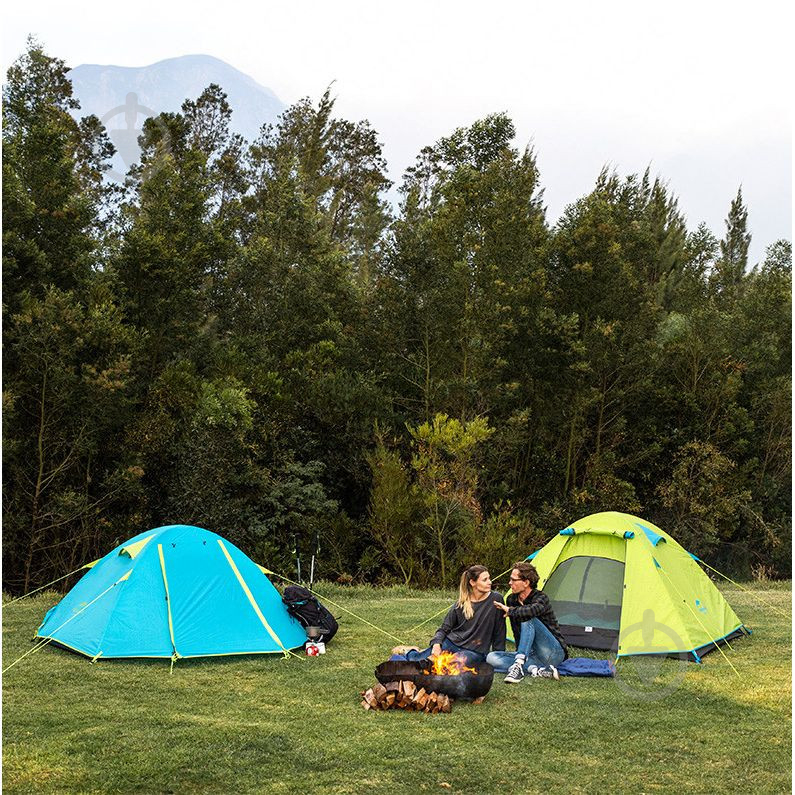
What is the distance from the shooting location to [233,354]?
59.3 feet

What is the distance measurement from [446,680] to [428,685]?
0.15m

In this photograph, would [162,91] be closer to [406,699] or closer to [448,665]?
[448,665]

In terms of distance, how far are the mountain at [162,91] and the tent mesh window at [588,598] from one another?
12472 mm

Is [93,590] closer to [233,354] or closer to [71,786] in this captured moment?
[71,786]

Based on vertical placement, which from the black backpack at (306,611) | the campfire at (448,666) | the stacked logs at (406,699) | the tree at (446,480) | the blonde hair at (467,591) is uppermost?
the tree at (446,480)

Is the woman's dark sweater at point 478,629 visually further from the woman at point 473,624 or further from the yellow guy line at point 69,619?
the yellow guy line at point 69,619

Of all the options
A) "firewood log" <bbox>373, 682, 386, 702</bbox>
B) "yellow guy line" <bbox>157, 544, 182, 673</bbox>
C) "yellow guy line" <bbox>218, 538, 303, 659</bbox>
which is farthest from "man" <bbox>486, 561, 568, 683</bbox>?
"yellow guy line" <bbox>157, 544, 182, 673</bbox>

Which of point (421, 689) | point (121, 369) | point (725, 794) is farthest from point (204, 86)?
point (725, 794)

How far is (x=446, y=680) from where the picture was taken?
6926 millimetres

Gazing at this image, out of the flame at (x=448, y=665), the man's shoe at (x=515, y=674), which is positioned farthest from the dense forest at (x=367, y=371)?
the flame at (x=448, y=665)

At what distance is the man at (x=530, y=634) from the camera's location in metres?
7.83

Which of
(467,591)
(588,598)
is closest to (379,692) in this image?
(467,591)

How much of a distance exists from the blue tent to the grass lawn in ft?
0.67

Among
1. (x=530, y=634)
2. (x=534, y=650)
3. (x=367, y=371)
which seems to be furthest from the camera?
(x=367, y=371)
